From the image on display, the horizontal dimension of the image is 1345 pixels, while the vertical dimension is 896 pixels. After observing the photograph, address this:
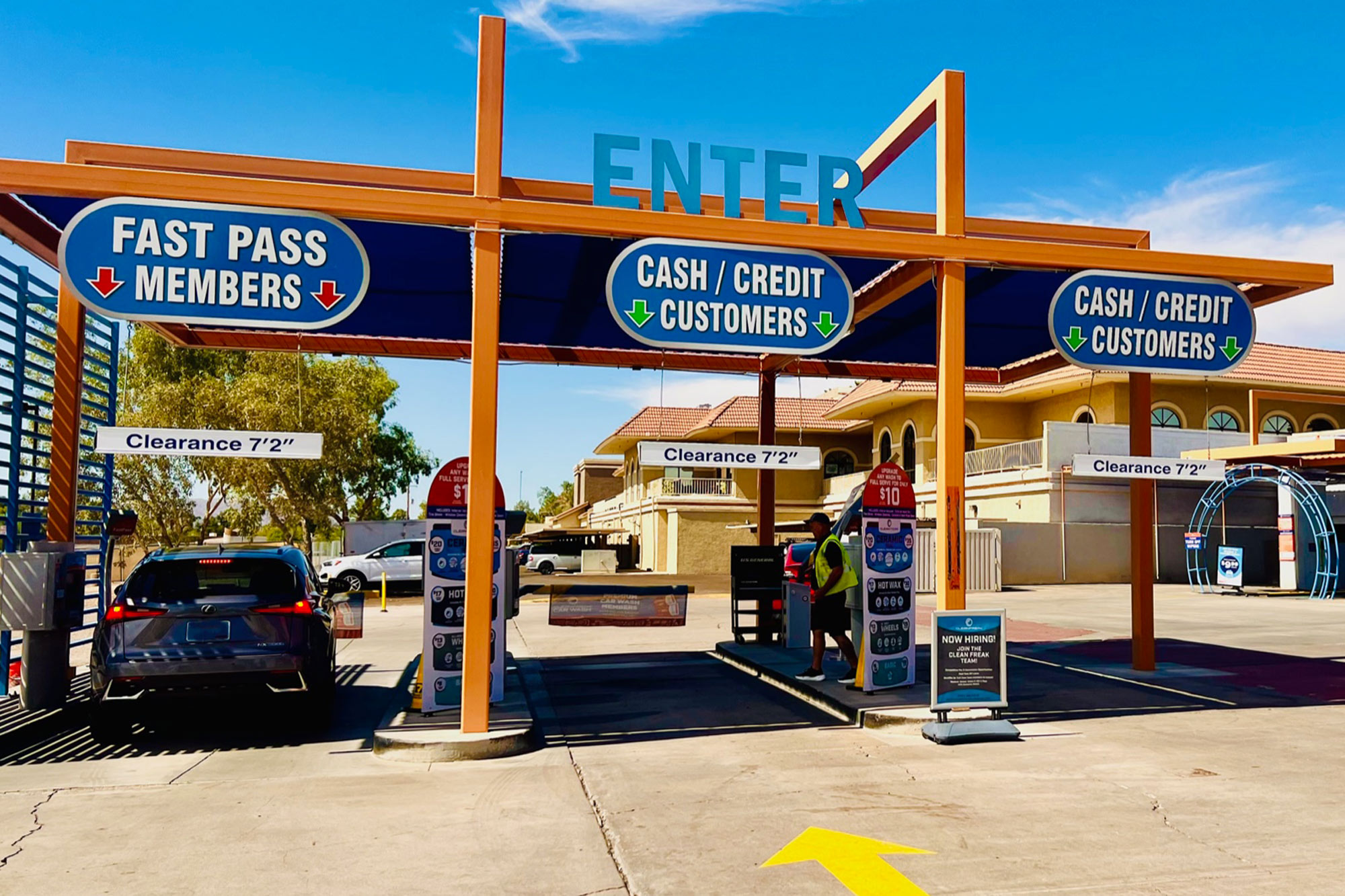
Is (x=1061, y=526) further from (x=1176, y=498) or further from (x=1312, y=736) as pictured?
(x=1312, y=736)

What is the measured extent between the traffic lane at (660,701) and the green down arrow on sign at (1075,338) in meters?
4.24

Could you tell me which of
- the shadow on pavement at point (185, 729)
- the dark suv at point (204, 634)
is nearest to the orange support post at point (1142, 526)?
the shadow on pavement at point (185, 729)

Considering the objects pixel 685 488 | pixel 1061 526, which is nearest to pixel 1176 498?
pixel 1061 526

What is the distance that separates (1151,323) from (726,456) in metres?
4.42

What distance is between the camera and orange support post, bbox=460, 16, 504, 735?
8352 mm

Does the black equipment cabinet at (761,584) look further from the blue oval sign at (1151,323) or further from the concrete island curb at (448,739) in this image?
the blue oval sign at (1151,323)

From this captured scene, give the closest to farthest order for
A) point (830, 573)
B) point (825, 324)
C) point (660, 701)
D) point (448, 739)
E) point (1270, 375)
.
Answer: point (448, 739), point (825, 324), point (830, 573), point (660, 701), point (1270, 375)

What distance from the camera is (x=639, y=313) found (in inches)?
349

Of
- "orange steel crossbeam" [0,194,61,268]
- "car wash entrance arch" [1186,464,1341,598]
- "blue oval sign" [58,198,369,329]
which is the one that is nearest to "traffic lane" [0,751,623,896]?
"blue oval sign" [58,198,369,329]

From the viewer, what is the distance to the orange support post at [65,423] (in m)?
10.3

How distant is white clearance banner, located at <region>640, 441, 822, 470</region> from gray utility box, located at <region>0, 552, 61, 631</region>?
5837 millimetres

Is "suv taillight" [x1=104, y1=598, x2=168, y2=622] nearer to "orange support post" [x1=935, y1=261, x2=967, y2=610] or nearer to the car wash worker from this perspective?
the car wash worker

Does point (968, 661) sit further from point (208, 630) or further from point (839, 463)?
point (839, 463)

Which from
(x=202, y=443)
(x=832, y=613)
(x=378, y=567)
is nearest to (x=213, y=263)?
(x=202, y=443)
